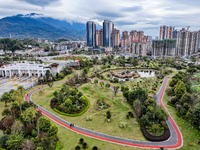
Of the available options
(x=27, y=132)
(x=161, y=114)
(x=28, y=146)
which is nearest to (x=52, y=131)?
(x=28, y=146)

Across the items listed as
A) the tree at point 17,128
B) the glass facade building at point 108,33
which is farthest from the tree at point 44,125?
the glass facade building at point 108,33

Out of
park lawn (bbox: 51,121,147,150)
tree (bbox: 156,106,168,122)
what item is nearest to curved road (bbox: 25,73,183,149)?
park lawn (bbox: 51,121,147,150)

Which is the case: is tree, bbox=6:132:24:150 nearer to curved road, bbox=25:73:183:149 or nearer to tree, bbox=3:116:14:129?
tree, bbox=3:116:14:129

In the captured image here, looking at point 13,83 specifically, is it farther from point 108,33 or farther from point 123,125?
point 108,33

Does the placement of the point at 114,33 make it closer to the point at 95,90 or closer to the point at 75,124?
the point at 95,90

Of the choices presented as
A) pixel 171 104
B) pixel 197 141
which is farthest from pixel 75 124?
pixel 171 104

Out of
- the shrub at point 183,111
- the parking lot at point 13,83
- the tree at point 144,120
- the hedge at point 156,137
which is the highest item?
the parking lot at point 13,83

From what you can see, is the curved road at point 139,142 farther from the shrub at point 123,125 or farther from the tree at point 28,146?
the tree at point 28,146
